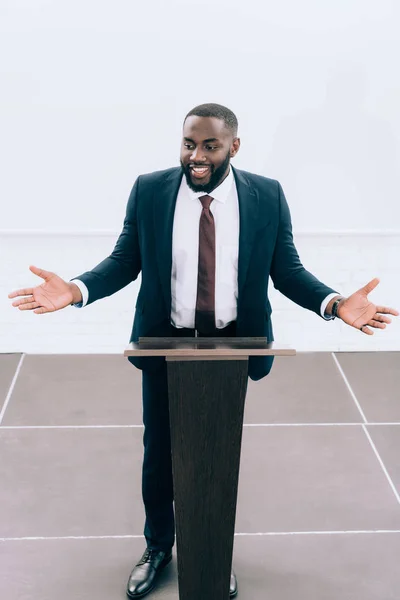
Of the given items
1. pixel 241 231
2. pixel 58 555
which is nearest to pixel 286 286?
pixel 241 231

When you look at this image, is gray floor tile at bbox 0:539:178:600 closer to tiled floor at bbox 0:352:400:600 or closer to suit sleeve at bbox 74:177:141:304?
tiled floor at bbox 0:352:400:600

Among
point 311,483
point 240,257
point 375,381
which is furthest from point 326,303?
point 375,381

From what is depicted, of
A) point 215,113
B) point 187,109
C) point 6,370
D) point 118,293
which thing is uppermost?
point 215,113

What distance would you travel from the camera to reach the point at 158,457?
2.35 metres

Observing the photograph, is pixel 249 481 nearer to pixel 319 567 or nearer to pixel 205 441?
pixel 319 567

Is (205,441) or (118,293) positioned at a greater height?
(205,441)

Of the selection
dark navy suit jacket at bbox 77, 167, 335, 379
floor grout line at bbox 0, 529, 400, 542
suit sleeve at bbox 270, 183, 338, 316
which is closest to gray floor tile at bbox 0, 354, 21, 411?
floor grout line at bbox 0, 529, 400, 542

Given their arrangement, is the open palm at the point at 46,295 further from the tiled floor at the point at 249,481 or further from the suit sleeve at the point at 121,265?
the tiled floor at the point at 249,481

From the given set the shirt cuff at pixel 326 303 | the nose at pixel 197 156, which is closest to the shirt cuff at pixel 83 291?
the nose at pixel 197 156

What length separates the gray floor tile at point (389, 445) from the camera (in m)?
3.10

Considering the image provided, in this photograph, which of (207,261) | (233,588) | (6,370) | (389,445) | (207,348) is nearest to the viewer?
(207,348)

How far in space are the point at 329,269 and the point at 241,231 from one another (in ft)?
6.45

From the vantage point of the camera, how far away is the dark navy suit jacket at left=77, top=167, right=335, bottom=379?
2086mm

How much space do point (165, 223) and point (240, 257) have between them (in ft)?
0.72
